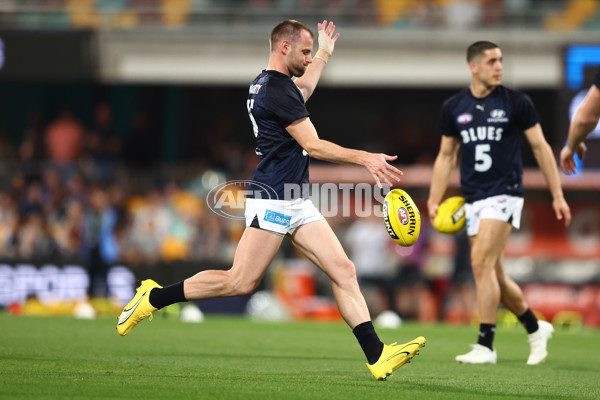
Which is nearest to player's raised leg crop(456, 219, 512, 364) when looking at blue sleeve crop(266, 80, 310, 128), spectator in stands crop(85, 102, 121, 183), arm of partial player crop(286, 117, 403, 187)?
arm of partial player crop(286, 117, 403, 187)

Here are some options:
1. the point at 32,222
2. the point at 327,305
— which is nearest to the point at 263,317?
the point at 327,305

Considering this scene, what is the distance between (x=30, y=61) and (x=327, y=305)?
7.17 m

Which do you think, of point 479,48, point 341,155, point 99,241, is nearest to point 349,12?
point 99,241

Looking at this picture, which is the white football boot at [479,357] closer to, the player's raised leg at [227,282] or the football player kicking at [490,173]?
the football player kicking at [490,173]

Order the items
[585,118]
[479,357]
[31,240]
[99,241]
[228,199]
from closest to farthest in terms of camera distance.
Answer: [585,118]
[479,357]
[99,241]
[31,240]
[228,199]

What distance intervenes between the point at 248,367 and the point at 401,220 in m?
1.72

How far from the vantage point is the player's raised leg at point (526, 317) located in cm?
873

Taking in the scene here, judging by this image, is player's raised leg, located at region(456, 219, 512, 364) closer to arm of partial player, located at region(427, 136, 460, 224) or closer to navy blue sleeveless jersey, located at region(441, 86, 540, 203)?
navy blue sleeveless jersey, located at region(441, 86, 540, 203)

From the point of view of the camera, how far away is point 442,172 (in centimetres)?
900

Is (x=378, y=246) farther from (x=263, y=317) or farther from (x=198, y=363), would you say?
(x=198, y=363)

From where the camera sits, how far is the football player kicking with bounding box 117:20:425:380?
6.48 meters

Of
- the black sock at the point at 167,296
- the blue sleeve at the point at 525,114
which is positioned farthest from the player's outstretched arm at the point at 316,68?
the blue sleeve at the point at 525,114

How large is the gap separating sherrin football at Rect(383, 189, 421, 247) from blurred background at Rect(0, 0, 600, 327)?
31.9 ft

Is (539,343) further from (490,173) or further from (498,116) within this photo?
(498,116)
